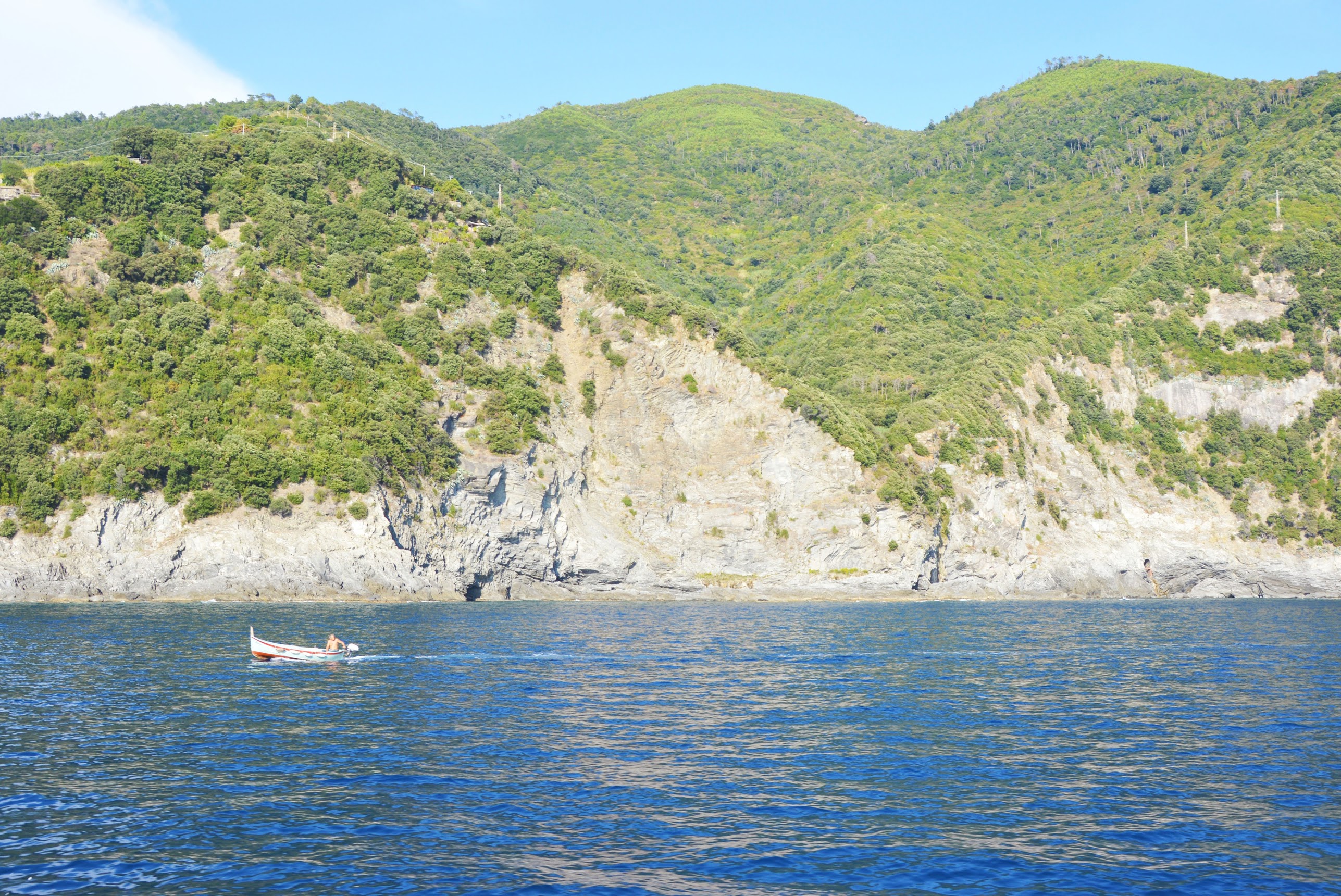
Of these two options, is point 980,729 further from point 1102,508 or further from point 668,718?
point 1102,508

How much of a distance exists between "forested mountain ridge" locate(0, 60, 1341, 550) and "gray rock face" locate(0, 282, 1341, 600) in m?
2.87

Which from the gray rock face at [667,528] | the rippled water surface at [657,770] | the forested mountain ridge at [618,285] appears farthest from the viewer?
the forested mountain ridge at [618,285]

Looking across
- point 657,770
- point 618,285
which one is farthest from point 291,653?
point 618,285

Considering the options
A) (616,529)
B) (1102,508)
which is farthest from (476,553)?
(1102,508)

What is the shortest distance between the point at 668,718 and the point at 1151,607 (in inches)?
2859

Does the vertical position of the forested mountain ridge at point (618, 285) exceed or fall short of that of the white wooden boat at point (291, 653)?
it exceeds it

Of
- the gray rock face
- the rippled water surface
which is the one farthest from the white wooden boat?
the gray rock face

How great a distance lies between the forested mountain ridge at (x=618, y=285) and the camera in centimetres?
7481

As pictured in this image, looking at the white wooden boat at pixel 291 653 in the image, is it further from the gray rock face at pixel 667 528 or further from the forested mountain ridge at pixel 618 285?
the forested mountain ridge at pixel 618 285

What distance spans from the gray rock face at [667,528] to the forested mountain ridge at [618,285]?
2.87 metres

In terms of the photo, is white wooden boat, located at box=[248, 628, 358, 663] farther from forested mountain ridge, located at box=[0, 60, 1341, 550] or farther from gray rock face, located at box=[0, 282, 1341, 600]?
forested mountain ridge, located at box=[0, 60, 1341, 550]

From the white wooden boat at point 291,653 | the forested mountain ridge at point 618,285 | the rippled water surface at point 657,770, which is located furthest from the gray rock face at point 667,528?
the white wooden boat at point 291,653

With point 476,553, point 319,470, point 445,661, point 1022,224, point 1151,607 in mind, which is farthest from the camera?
point 1022,224

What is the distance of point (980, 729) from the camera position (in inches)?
1082
